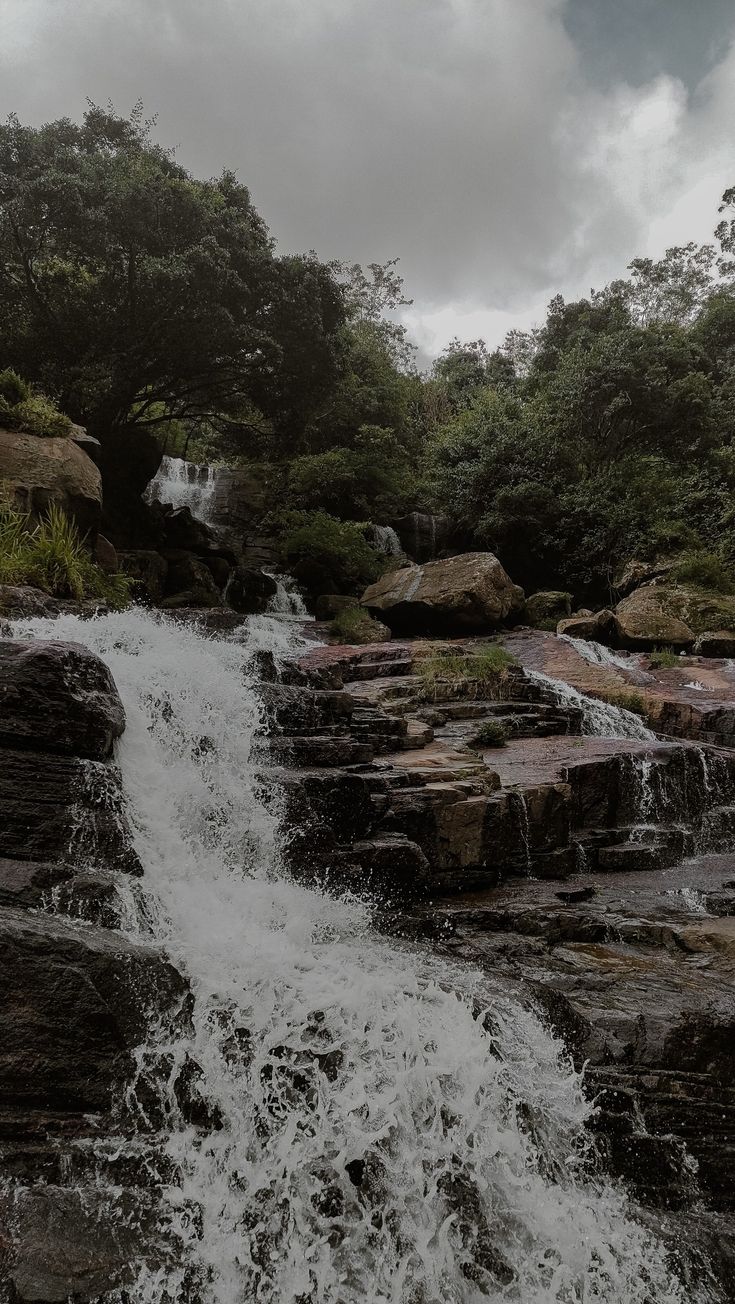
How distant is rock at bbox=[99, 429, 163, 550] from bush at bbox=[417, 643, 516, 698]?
8535mm

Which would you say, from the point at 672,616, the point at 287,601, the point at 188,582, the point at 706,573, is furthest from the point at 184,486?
the point at 706,573

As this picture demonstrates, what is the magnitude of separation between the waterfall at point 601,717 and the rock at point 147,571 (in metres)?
7.65

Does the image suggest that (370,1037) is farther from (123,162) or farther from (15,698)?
(123,162)

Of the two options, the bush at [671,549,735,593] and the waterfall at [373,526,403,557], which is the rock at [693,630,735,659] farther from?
the waterfall at [373,526,403,557]

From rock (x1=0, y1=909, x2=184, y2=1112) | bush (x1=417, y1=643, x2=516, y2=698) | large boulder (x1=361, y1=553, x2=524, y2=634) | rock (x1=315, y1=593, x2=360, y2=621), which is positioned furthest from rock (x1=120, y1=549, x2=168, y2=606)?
rock (x1=0, y1=909, x2=184, y2=1112)

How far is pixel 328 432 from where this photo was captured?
20844mm

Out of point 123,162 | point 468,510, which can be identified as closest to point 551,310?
point 468,510

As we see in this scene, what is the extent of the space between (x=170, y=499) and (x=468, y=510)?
876 centimetres

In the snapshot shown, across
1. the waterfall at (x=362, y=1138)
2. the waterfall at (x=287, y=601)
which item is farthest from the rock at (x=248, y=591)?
the waterfall at (x=362, y=1138)

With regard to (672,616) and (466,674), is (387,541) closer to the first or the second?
(672,616)

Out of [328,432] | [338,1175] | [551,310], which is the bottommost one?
[338,1175]

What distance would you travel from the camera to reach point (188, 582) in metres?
14.9

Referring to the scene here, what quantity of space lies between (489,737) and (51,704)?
584 centimetres

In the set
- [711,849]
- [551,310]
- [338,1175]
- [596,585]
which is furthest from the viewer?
[551,310]
